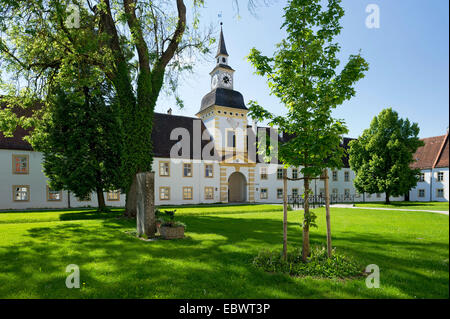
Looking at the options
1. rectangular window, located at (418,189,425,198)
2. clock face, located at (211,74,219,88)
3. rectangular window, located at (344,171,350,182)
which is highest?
clock face, located at (211,74,219,88)

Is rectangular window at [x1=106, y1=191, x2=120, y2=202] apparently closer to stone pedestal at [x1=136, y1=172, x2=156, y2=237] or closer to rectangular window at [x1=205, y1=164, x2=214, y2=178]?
rectangular window at [x1=205, y1=164, x2=214, y2=178]

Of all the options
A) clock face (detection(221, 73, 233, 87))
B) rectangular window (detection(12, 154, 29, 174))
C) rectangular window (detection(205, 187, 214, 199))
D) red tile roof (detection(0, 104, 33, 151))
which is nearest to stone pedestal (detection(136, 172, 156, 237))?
red tile roof (detection(0, 104, 33, 151))

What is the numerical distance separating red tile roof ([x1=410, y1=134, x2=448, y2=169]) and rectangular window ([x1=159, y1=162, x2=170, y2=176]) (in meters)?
37.6

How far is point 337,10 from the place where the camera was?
6496 mm

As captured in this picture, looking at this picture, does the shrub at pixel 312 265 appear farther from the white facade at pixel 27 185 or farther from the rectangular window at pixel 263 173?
the rectangular window at pixel 263 173

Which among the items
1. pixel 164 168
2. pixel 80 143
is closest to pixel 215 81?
pixel 164 168

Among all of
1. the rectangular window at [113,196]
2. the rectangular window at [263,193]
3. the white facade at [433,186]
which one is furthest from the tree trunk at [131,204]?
the white facade at [433,186]

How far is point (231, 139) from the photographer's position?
34.9 metres

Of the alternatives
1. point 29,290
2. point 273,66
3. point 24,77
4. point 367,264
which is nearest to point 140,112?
point 24,77

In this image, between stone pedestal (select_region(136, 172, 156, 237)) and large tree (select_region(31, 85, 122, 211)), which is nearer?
stone pedestal (select_region(136, 172, 156, 237))

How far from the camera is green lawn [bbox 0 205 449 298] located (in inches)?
196

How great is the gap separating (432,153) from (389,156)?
20013 millimetres

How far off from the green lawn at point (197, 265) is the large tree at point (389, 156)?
1837 centimetres

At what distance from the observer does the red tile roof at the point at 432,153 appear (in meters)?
40.3
